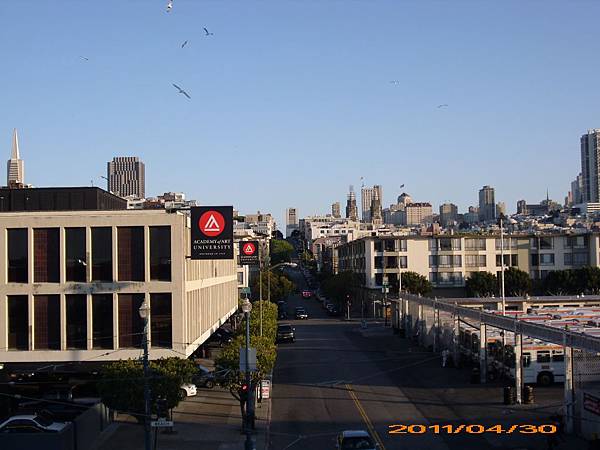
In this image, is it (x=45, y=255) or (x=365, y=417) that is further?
(x=45, y=255)

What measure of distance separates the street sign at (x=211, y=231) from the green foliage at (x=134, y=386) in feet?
35.4

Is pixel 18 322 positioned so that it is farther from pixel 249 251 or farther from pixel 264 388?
pixel 249 251

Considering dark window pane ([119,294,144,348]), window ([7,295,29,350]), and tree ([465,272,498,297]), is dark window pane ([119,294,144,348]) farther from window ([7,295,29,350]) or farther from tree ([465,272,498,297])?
tree ([465,272,498,297])

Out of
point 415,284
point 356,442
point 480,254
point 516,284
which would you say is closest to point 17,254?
point 356,442

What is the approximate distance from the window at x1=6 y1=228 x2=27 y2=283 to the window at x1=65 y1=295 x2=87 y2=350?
302cm

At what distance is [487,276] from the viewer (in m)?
107

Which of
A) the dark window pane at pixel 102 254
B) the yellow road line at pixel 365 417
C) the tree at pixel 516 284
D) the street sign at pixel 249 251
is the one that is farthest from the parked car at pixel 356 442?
the tree at pixel 516 284

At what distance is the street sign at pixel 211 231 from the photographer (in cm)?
4512

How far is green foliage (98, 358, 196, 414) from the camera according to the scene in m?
34.4

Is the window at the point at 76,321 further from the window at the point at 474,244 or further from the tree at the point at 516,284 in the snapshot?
the window at the point at 474,244

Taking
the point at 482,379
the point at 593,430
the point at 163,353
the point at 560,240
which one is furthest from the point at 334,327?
the point at 593,430

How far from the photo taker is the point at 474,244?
376 ft
